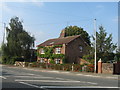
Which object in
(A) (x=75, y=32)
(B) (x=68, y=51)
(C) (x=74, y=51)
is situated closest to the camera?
(B) (x=68, y=51)

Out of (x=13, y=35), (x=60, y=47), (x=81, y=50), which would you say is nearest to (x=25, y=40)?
(x=13, y=35)

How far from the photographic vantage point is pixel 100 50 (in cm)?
3241

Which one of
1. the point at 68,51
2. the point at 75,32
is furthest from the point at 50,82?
the point at 75,32

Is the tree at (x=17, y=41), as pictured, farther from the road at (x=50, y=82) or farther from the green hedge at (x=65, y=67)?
the road at (x=50, y=82)

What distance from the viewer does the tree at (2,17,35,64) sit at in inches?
2109

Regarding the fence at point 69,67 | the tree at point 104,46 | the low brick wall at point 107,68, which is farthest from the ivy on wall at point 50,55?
the low brick wall at point 107,68

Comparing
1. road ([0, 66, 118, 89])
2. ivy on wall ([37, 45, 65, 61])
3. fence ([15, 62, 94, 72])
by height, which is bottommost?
road ([0, 66, 118, 89])

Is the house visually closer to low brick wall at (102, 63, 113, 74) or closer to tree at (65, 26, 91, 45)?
low brick wall at (102, 63, 113, 74)

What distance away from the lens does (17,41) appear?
180ft

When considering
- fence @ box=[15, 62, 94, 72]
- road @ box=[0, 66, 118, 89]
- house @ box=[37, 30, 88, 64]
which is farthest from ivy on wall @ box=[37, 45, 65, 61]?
road @ box=[0, 66, 118, 89]

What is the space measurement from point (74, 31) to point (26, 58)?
736 inches

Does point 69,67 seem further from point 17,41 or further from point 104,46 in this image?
point 17,41

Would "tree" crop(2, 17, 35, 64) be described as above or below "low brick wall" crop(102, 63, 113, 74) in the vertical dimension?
above

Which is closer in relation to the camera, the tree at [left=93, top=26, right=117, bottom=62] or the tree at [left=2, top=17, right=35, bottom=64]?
the tree at [left=93, top=26, right=117, bottom=62]
